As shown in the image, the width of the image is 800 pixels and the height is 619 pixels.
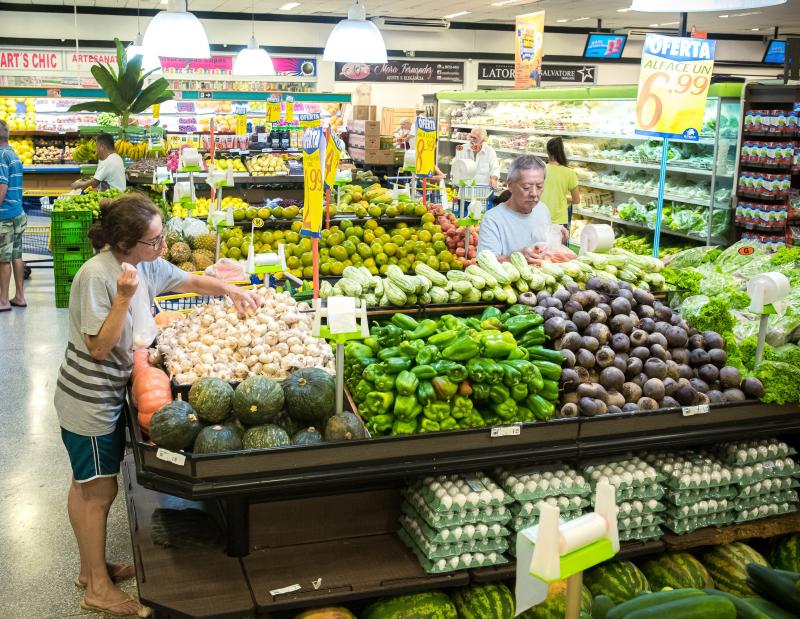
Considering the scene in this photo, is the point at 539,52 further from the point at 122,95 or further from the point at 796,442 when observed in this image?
the point at 796,442

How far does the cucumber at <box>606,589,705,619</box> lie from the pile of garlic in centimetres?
169

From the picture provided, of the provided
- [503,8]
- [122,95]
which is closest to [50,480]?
[122,95]

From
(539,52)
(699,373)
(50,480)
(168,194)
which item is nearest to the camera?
(699,373)

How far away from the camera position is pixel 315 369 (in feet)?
9.62

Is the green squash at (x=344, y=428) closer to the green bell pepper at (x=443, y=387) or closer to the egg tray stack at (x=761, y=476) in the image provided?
the green bell pepper at (x=443, y=387)

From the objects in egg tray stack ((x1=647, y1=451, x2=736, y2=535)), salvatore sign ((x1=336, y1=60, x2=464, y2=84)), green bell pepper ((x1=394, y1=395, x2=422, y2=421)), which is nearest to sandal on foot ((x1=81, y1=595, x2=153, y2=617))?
green bell pepper ((x1=394, y1=395, x2=422, y2=421))

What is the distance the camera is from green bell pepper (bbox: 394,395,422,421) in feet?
9.20

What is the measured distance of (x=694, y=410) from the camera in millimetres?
3111

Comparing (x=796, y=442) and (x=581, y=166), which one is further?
(x=581, y=166)

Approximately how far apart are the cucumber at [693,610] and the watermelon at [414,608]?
4.36 ft

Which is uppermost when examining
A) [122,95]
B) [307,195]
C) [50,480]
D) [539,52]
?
[539,52]

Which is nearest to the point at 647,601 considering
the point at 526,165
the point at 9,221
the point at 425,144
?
the point at 526,165

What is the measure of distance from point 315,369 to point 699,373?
1598mm

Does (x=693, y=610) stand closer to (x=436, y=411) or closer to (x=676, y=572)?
(x=436, y=411)
